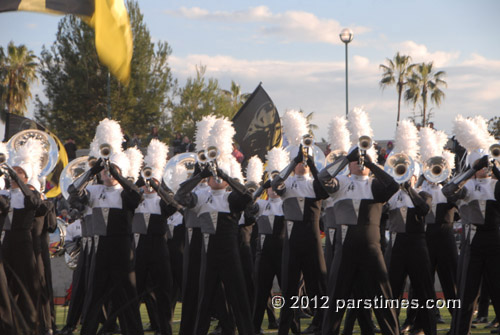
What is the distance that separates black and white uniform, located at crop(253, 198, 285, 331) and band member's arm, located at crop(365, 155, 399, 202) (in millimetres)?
2323

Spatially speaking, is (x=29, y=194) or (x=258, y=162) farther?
(x=258, y=162)

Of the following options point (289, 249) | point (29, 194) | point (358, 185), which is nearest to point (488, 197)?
point (358, 185)

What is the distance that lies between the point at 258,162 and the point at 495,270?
4.06 m

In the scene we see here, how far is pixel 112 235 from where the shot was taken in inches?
326

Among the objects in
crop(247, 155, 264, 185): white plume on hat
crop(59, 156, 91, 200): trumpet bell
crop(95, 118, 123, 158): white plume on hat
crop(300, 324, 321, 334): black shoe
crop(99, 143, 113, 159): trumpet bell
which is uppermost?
crop(95, 118, 123, 158): white plume on hat

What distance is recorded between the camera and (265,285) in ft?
31.2

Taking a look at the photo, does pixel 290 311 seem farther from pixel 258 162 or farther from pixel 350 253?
pixel 258 162

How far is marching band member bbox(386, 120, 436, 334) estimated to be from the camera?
841 cm

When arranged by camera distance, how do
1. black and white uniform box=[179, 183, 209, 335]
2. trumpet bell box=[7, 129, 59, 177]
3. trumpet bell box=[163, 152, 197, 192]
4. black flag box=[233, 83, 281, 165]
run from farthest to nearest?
black flag box=[233, 83, 281, 165]
trumpet bell box=[7, 129, 59, 177]
trumpet bell box=[163, 152, 197, 192]
black and white uniform box=[179, 183, 209, 335]

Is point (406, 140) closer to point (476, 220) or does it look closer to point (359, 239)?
point (476, 220)

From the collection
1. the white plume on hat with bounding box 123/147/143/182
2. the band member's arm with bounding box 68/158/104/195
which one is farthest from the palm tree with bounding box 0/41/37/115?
the white plume on hat with bounding box 123/147/143/182

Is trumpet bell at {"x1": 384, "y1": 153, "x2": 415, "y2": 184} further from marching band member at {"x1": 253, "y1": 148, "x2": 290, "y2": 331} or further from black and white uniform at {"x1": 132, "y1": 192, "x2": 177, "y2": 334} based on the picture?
black and white uniform at {"x1": 132, "y1": 192, "x2": 177, "y2": 334}

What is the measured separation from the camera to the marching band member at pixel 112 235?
8000mm

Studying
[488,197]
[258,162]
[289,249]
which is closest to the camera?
[488,197]
